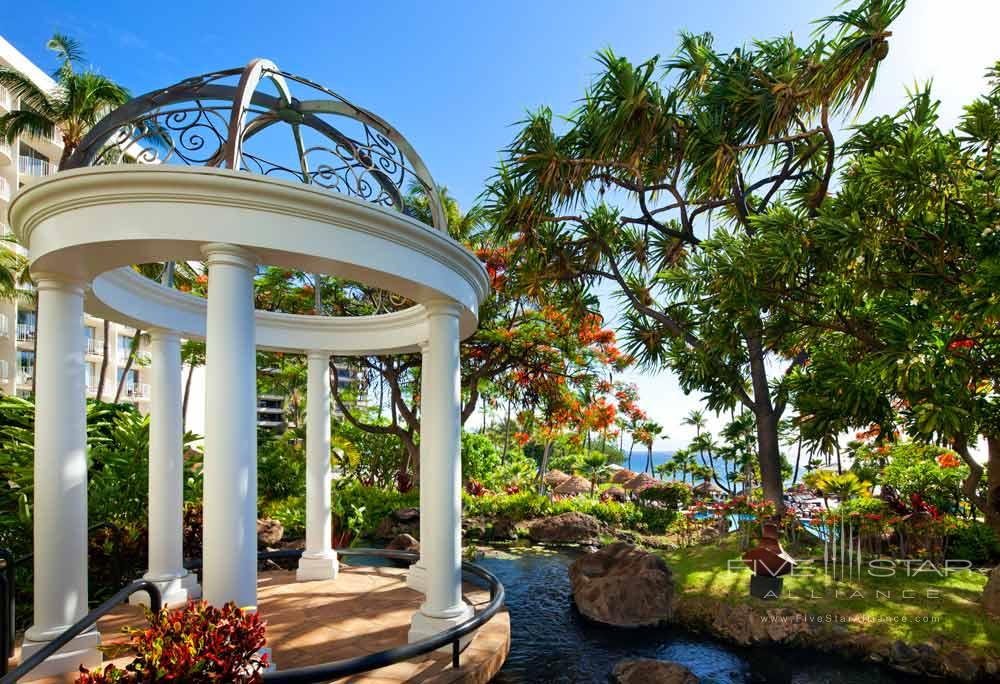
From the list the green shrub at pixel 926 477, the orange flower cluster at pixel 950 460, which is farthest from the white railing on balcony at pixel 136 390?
the orange flower cluster at pixel 950 460

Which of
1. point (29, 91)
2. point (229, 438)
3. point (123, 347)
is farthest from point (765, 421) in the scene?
point (123, 347)

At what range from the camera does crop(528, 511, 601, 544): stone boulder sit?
18125 millimetres

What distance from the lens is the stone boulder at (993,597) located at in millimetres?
9047

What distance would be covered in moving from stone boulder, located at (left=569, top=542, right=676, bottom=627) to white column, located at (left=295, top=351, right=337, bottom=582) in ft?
15.3

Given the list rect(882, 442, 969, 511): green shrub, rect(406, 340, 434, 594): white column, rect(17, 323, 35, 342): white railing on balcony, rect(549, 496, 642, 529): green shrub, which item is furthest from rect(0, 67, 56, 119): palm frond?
rect(882, 442, 969, 511): green shrub

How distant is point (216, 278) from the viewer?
Answer: 523cm

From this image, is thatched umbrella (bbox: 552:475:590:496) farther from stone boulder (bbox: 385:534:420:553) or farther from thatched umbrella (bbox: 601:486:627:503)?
stone boulder (bbox: 385:534:420:553)

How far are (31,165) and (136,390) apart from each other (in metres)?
18.8

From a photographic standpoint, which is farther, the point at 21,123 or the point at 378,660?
the point at 21,123

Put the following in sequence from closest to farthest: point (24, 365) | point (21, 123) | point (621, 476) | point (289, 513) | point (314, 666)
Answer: point (314, 666)
point (289, 513)
point (21, 123)
point (24, 365)
point (621, 476)

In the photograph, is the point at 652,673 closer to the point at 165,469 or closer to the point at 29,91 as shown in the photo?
the point at 165,469

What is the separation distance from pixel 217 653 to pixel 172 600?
508cm

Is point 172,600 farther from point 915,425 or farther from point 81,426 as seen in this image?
point 915,425

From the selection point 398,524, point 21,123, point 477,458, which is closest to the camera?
point 398,524
